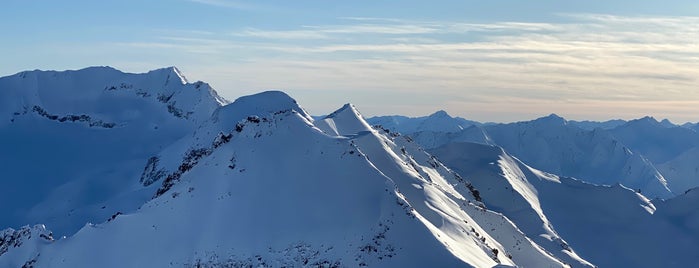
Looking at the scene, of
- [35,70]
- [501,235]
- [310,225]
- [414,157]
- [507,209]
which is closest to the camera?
[310,225]

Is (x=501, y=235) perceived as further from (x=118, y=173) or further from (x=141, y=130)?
(x=141, y=130)

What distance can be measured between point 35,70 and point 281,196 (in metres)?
135

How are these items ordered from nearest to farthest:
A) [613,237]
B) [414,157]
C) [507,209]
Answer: [414,157]
[507,209]
[613,237]

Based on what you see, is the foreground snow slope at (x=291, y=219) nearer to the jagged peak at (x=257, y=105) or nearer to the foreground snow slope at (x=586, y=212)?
the foreground snow slope at (x=586, y=212)

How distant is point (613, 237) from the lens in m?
110

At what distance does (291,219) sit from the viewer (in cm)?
4562

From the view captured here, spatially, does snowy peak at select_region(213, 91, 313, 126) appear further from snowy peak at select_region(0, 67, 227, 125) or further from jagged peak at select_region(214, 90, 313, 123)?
snowy peak at select_region(0, 67, 227, 125)

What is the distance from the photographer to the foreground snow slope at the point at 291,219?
42250 millimetres

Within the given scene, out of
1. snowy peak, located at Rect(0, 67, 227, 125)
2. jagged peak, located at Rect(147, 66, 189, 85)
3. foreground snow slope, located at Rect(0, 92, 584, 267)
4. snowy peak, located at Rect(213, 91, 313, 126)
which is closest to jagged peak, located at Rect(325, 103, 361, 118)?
foreground snow slope, located at Rect(0, 92, 584, 267)

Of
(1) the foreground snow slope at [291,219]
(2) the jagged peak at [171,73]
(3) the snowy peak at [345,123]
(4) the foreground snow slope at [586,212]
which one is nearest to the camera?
(1) the foreground snow slope at [291,219]

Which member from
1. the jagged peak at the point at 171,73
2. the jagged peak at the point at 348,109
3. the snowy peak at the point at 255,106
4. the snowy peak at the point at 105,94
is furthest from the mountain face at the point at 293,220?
the jagged peak at the point at 171,73

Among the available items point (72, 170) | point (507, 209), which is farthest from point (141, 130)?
point (507, 209)

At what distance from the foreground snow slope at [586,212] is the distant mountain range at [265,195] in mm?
311

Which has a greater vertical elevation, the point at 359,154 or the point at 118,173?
the point at 359,154
